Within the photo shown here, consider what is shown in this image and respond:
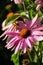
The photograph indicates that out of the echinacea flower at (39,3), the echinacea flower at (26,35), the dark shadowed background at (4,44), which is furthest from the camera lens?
the dark shadowed background at (4,44)

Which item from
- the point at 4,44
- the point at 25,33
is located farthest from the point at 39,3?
the point at 4,44

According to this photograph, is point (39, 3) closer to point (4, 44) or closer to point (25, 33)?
point (25, 33)

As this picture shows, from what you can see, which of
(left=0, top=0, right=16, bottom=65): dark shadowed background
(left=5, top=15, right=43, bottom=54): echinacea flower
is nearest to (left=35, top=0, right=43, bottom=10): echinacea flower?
(left=5, top=15, right=43, bottom=54): echinacea flower

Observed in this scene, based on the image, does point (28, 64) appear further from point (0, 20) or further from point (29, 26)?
point (0, 20)

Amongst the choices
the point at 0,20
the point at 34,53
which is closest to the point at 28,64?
the point at 34,53

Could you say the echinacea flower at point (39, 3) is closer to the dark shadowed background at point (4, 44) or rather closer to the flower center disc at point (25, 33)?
the flower center disc at point (25, 33)

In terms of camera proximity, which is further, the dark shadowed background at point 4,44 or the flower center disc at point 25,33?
the dark shadowed background at point 4,44

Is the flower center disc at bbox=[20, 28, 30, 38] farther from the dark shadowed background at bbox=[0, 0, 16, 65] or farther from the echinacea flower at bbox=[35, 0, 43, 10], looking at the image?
the dark shadowed background at bbox=[0, 0, 16, 65]

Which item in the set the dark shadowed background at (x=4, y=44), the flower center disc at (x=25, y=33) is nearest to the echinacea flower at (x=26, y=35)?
the flower center disc at (x=25, y=33)
